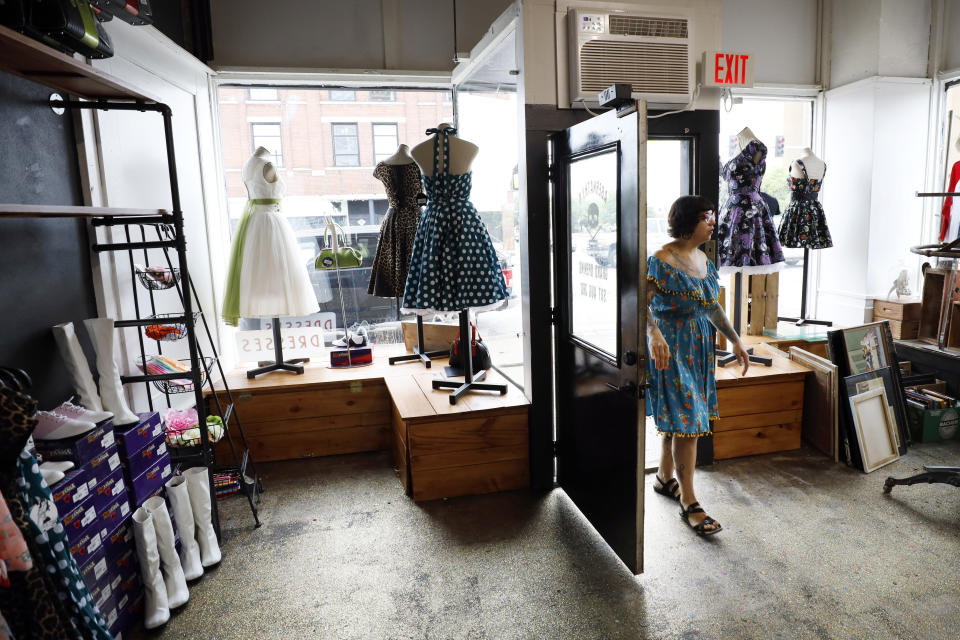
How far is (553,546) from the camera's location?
8.36ft

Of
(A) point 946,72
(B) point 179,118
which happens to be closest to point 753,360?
(A) point 946,72

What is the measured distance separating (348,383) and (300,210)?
4.24 feet

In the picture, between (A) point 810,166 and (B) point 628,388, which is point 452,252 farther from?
(A) point 810,166

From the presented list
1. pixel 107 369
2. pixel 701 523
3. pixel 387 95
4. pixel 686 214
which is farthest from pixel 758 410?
pixel 107 369

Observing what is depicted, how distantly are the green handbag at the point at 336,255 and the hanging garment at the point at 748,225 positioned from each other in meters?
2.19

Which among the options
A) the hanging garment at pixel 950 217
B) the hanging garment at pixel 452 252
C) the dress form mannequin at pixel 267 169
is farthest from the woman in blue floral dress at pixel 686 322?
the hanging garment at pixel 950 217

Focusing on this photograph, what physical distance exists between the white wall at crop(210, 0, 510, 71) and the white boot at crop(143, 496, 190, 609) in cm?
269

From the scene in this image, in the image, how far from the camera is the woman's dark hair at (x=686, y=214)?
2428 mm

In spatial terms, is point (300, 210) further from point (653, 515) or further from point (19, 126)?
point (653, 515)

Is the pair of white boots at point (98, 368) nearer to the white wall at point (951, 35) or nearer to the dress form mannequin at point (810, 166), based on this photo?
the dress form mannequin at point (810, 166)

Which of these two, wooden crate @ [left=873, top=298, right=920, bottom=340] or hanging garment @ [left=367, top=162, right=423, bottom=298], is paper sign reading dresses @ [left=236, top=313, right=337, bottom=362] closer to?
hanging garment @ [left=367, top=162, right=423, bottom=298]

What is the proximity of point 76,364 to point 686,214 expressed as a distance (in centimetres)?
227

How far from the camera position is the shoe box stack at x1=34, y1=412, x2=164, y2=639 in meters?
1.88

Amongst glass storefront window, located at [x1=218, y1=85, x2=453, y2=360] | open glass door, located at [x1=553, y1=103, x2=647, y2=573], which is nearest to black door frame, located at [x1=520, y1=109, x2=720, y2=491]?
open glass door, located at [x1=553, y1=103, x2=647, y2=573]
